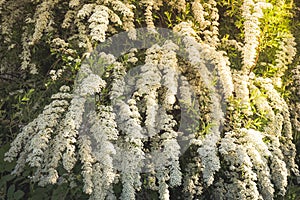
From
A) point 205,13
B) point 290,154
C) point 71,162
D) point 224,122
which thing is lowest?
point 290,154

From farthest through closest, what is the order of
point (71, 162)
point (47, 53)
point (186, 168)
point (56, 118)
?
point (47, 53) → point (186, 168) → point (56, 118) → point (71, 162)

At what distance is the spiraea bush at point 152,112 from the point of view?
1.85m

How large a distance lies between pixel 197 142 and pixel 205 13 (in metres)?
0.81

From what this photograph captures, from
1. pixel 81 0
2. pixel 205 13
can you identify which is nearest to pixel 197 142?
pixel 205 13

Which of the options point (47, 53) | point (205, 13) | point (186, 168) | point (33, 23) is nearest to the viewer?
point (186, 168)

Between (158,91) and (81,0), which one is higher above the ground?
(81,0)

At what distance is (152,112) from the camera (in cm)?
190

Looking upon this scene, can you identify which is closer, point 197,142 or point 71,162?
point 71,162

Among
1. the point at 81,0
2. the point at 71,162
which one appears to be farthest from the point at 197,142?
the point at 81,0

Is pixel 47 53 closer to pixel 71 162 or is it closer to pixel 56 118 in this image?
pixel 56 118

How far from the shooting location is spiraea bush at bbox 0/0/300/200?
6.07ft

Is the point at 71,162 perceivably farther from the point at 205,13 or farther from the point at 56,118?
the point at 205,13

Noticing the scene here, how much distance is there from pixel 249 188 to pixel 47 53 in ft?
5.31

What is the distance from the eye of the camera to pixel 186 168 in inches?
84.4
